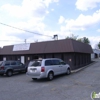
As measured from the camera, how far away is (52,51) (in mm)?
20578

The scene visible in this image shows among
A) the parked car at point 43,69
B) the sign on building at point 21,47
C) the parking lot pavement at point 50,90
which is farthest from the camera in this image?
the sign on building at point 21,47

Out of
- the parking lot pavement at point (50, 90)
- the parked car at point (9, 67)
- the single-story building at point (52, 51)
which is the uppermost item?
the single-story building at point (52, 51)

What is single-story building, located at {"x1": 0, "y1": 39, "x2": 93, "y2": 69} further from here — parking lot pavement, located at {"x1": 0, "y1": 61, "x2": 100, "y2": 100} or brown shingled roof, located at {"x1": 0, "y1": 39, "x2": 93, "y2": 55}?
parking lot pavement, located at {"x1": 0, "y1": 61, "x2": 100, "y2": 100}

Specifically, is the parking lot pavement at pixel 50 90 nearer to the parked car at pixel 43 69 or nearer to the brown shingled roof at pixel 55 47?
the parked car at pixel 43 69

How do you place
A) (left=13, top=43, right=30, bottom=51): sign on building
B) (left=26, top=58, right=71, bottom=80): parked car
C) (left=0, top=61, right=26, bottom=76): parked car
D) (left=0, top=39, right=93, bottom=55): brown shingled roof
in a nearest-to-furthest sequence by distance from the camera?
(left=26, top=58, right=71, bottom=80): parked car < (left=0, top=61, right=26, bottom=76): parked car < (left=0, top=39, right=93, bottom=55): brown shingled roof < (left=13, top=43, right=30, bottom=51): sign on building

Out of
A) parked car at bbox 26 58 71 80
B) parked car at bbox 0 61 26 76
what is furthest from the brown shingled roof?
parked car at bbox 26 58 71 80

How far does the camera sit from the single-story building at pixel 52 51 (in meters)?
19.7

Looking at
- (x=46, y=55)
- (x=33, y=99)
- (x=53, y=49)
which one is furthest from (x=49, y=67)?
(x=46, y=55)

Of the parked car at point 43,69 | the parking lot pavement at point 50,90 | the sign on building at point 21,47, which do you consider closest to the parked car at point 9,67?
the parked car at point 43,69

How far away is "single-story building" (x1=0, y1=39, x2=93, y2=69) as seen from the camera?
64.7ft

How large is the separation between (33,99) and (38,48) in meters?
15.3

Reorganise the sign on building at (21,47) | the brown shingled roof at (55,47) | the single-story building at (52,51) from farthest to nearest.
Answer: the sign on building at (21,47)
the single-story building at (52,51)
the brown shingled roof at (55,47)

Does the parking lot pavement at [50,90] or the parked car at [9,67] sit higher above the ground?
the parked car at [9,67]

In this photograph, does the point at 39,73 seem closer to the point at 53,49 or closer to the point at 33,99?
the point at 33,99
